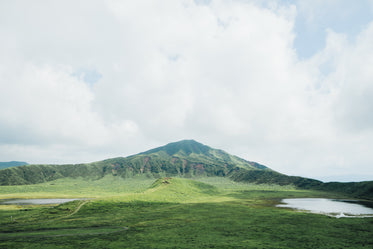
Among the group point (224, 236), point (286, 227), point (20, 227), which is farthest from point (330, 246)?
point (20, 227)

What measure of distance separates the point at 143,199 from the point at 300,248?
110m

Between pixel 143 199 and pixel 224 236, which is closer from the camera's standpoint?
pixel 224 236

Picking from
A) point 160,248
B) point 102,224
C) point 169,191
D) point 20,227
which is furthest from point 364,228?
point 169,191

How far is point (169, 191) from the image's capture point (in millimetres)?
190250

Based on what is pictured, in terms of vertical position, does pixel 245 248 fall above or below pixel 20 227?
above

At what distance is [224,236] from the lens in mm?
66062

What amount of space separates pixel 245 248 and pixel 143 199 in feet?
342

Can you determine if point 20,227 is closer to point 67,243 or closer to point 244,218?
point 67,243

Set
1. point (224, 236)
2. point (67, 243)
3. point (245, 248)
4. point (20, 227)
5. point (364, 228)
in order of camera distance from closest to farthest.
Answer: point (245, 248), point (67, 243), point (224, 236), point (364, 228), point (20, 227)

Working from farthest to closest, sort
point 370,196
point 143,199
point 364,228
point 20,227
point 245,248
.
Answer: point 370,196 < point 143,199 < point 20,227 < point 364,228 < point 245,248

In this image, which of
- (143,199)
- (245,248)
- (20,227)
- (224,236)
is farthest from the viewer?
(143,199)

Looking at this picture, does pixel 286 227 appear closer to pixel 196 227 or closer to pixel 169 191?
pixel 196 227

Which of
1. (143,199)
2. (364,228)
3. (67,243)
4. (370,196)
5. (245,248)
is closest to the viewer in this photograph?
(245,248)

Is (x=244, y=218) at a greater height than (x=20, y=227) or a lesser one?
greater
